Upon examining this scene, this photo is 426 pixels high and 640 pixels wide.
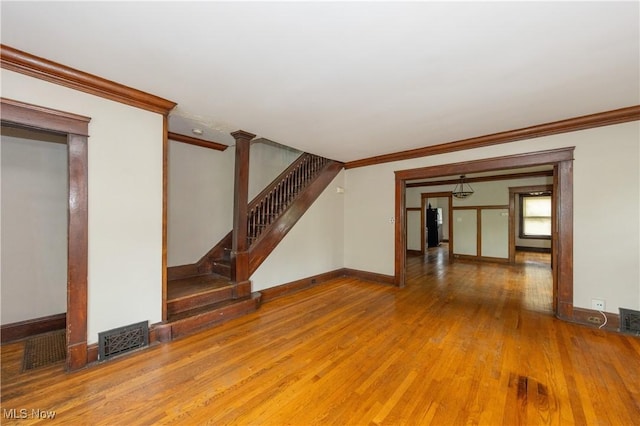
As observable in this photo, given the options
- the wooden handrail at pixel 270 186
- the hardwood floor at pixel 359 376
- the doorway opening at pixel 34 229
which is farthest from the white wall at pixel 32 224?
the wooden handrail at pixel 270 186

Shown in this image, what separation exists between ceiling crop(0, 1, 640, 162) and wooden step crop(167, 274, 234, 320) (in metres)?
2.19

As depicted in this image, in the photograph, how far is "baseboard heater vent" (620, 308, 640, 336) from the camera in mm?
2682

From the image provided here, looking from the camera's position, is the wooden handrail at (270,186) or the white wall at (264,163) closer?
the wooden handrail at (270,186)

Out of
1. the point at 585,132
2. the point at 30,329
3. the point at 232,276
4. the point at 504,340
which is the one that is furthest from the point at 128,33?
the point at 585,132

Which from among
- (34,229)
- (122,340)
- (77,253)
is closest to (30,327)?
(34,229)

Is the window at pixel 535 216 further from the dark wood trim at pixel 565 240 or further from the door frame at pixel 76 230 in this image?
the door frame at pixel 76 230

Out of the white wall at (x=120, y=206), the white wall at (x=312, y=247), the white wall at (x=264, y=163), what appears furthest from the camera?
the white wall at (x=264, y=163)

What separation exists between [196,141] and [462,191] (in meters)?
7.05

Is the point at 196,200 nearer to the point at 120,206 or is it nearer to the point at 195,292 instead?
the point at 195,292

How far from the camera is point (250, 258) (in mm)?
3645

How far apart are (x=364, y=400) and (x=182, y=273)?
3.37 metres

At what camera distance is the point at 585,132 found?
297 centimetres

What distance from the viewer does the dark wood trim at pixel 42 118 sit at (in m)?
1.80

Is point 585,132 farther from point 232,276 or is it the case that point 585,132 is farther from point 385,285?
point 232,276
